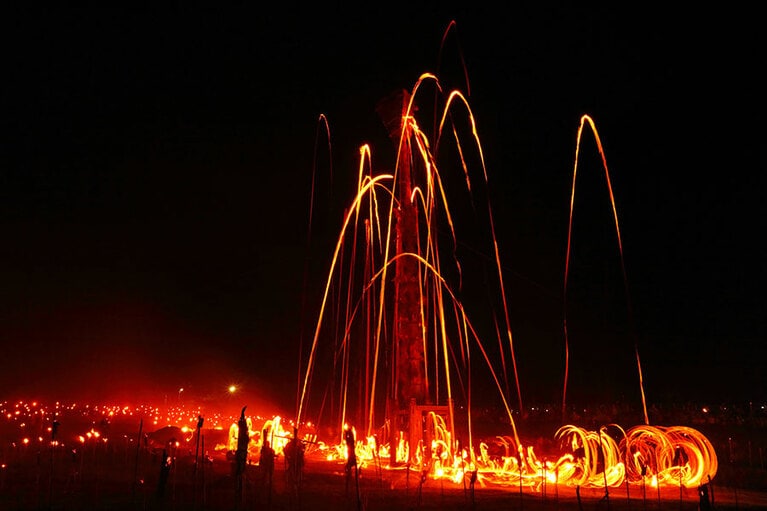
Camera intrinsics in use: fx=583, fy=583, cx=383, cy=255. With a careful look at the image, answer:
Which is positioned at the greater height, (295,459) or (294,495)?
(295,459)

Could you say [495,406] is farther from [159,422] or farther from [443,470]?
[443,470]

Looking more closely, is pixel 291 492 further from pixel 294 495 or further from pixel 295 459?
pixel 295 459

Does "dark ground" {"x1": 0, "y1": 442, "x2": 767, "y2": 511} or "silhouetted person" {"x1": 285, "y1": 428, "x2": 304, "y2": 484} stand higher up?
"silhouetted person" {"x1": 285, "y1": 428, "x2": 304, "y2": 484}

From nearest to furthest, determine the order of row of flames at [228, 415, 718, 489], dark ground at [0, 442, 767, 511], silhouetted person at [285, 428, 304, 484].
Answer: dark ground at [0, 442, 767, 511]
silhouetted person at [285, 428, 304, 484]
row of flames at [228, 415, 718, 489]

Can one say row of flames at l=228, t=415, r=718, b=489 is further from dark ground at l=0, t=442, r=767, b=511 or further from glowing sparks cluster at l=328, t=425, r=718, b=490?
dark ground at l=0, t=442, r=767, b=511

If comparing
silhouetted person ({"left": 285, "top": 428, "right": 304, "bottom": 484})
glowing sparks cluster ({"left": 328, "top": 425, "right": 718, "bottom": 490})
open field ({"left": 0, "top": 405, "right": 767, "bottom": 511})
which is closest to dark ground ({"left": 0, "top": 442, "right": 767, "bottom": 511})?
open field ({"left": 0, "top": 405, "right": 767, "bottom": 511})

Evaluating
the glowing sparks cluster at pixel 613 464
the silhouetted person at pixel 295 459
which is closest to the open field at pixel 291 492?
the silhouetted person at pixel 295 459

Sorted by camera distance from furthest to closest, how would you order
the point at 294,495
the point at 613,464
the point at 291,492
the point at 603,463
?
1. the point at 613,464
2. the point at 603,463
3. the point at 294,495
4. the point at 291,492

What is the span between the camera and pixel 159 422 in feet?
134

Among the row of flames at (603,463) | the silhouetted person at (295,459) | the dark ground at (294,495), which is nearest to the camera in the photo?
the dark ground at (294,495)

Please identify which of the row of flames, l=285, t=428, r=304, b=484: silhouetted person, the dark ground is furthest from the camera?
the row of flames

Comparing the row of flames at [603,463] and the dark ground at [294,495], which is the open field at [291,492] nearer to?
the dark ground at [294,495]

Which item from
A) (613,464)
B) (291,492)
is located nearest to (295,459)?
(291,492)

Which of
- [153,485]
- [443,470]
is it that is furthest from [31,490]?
[443,470]
